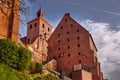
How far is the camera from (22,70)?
65.9 ft

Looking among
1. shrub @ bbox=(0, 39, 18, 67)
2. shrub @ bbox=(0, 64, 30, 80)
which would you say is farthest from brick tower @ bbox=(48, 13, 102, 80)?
shrub @ bbox=(0, 64, 30, 80)

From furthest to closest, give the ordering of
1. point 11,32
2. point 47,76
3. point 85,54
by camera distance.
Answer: point 85,54 < point 11,32 < point 47,76

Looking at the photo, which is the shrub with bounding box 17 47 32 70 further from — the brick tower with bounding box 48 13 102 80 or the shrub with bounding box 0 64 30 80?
the brick tower with bounding box 48 13 102 80

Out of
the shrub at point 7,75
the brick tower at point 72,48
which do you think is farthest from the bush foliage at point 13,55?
the brick tower at point 72,48

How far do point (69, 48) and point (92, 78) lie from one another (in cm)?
998

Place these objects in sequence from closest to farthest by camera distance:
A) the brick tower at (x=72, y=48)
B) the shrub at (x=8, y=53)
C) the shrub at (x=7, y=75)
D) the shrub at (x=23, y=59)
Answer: the shrub at (x=7, y=75) → the shrub at (x=8, y=53) → the shrub at (x=23, y=59) → the brick tower at (x=72, y=48)

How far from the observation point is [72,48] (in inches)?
2092

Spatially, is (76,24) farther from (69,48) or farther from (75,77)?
(75,77)

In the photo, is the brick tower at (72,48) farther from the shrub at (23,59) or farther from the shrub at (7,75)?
the shrub at (7,75)

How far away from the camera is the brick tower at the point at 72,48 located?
1935 inches

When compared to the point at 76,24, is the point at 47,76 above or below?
below

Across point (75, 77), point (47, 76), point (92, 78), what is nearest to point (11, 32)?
point (47, 76)

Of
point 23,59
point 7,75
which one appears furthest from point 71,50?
point 7,75

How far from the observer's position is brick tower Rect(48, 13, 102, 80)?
49156 millimetres
